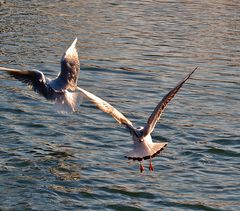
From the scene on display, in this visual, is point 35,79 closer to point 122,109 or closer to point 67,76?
point 67,76

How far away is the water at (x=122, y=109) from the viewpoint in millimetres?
11070

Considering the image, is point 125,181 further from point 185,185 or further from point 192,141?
point 192,141

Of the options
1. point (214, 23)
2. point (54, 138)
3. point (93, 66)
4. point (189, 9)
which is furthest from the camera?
point (189, 9)

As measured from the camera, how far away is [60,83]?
1137cm

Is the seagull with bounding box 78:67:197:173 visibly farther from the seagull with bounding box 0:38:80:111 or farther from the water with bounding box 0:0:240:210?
the seagull with bounding box 0:38:80:111

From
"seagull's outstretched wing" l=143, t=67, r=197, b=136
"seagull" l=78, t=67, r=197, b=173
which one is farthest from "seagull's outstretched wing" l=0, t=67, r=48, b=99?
"seagull's outstretched wing" l=143, t=67, r=197, b=136

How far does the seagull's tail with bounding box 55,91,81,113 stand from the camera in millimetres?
11075

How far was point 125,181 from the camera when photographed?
37.5 feet

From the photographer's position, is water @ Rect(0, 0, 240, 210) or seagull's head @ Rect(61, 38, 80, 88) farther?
seagull's head @ Rect(61, 38, 80, 88)

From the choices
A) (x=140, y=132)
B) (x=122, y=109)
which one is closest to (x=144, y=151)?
(x=140, y=132)

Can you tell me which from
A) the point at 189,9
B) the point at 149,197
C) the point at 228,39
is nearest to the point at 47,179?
the point at 149,197

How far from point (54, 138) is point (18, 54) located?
5368 millimetres

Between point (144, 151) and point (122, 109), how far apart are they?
15.6ft

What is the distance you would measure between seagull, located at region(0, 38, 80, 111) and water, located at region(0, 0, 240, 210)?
3.67ft
